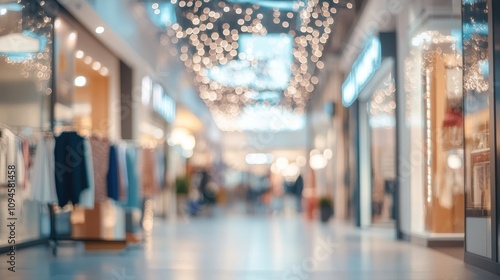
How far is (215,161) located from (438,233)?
1113 inches

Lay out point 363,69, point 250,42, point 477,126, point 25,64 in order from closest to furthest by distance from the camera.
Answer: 1. point 477,126
2. point 25,64
3. point 363,69
4. point 250,42

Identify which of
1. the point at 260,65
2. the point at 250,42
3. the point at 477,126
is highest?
the point at 250,42

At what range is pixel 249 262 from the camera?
732cm

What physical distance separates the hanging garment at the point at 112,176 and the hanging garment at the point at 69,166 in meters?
0.91

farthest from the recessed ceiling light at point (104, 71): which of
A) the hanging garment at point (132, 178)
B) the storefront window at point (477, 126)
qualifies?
the storefront window at point (477, 126)

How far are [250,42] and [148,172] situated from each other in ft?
12.4

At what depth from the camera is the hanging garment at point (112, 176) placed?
9281 mm

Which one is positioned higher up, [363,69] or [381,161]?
[363,69]

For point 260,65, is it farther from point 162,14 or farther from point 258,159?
point 258,159

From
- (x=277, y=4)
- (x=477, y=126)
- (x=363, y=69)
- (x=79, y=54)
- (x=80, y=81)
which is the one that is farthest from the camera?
(x=363, y=69)

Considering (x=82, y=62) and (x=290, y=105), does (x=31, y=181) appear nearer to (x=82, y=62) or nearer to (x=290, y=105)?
(x=82, y=62)

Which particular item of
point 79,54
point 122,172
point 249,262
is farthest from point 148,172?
point 249,262

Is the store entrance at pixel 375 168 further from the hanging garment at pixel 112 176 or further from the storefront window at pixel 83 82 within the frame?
the hanging garment at pixel 112 176

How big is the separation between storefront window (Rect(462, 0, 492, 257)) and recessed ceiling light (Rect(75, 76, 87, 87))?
6.41 m
